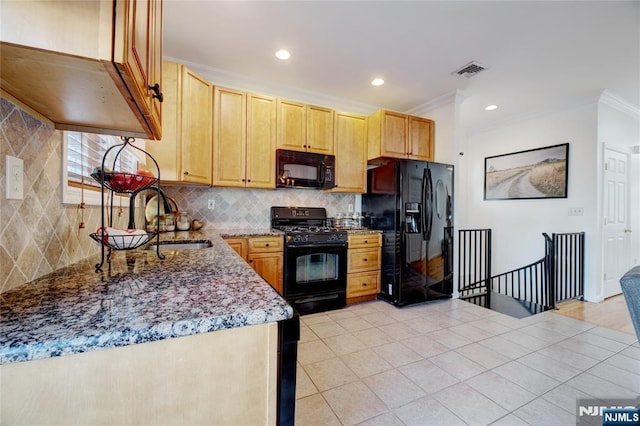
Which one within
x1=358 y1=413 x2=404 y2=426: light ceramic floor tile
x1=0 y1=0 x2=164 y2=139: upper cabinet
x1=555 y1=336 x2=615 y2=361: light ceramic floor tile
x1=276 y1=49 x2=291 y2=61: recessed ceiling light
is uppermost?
x1=276 y1=49 x2=291 y2=61: recessed ceiling light

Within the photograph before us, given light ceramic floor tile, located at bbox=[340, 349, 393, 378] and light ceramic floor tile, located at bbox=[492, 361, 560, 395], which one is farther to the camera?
light ceramic floor tile, located at bbox=[340, 349, 393, 378]

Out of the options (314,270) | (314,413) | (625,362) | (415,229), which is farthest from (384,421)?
(415,229)

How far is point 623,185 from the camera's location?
380 centimetres

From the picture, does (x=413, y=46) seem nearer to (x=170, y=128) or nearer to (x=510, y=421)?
(x=170, y=128)

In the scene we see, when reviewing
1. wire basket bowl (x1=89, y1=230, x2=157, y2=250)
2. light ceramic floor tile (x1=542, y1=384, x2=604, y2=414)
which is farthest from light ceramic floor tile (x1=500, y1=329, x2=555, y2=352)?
wire basket bowl (x1=89, y1=230, x2=157, y2=250)

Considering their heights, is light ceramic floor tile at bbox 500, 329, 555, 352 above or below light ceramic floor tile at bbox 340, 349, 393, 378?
above

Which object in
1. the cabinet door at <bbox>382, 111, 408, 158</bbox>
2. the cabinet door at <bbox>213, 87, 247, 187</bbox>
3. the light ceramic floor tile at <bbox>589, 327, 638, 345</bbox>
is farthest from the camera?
the cabinet door at <bbox>382, 111, 408, 158</bbox>

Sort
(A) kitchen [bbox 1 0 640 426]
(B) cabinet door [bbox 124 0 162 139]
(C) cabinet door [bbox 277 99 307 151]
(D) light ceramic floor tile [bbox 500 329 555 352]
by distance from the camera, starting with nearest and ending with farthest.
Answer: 1. (B) cabinet door [bbox 124 0 162 139]
2. (A) kitchen [bbox 1 0 640 426]
3. (D) light ceramic floor tile [bbox 500 329 555 352]
4. (C) cabinet door [bbox 277 99 307 151]

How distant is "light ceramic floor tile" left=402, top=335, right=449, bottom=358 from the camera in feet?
6.93

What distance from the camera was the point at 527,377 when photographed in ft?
5.93

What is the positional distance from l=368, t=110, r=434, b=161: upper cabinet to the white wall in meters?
0.93

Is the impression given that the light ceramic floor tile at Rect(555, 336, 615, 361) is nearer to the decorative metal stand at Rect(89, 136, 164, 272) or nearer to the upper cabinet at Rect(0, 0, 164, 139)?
the decorative metal stand at Rect(89, 136, 164, 272)

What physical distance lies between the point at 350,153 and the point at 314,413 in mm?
2804

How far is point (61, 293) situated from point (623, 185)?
19.4 feet
